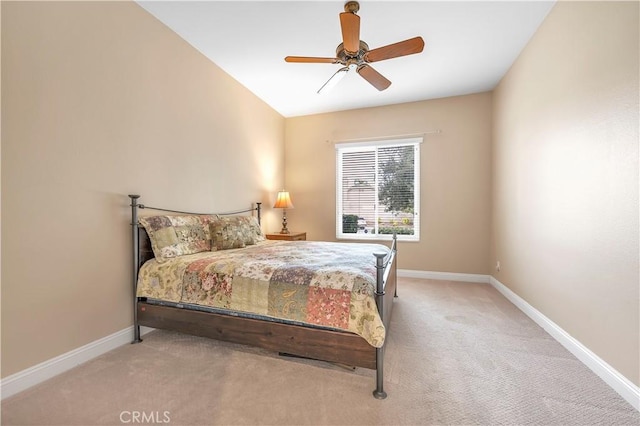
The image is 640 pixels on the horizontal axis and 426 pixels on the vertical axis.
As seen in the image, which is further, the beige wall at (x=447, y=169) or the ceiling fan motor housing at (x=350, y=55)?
the beige wall at (x=447, y=169)

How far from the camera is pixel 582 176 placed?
2061 millimetres

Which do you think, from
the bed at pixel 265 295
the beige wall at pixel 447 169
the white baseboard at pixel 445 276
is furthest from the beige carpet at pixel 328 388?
the beige wall at pixel 447 169

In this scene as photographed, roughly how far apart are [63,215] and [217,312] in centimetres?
127

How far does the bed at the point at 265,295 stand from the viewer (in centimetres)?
167

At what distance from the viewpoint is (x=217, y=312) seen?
2.05 m

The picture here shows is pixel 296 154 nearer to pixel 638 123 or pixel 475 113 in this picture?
pixel 475 113

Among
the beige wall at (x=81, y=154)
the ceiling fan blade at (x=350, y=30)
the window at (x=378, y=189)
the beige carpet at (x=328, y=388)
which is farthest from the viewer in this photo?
the window at (x=378, y=189)

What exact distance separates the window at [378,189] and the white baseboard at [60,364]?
344cm

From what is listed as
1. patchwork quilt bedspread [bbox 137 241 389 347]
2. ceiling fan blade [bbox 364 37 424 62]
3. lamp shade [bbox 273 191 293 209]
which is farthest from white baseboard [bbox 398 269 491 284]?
ceiling fan blade [bbox 364 37 424 62]

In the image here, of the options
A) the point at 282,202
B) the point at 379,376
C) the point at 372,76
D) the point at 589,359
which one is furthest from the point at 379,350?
the point at 282,202

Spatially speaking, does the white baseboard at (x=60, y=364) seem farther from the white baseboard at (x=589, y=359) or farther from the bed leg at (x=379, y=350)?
the white baseboard at (x=589, y=359)

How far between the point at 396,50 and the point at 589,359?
2.74m

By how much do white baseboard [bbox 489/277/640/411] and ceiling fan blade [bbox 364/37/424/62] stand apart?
2.59 m

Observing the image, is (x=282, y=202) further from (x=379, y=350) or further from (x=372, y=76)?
(x=379, y=350)
